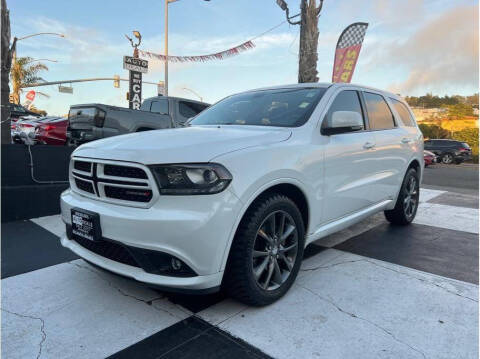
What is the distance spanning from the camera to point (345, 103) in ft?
11.8

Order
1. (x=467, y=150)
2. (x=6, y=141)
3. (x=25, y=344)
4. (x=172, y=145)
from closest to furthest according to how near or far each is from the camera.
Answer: (x=25, y=344)
(x=172, y=145)
(x=6, y=141)
(x=467, y=150)

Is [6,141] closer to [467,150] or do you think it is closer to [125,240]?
[125,240]

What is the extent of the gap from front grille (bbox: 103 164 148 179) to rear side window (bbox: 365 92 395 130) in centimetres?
270

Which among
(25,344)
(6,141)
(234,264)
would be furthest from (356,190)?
(6,141)

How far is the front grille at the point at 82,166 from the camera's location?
2.61m

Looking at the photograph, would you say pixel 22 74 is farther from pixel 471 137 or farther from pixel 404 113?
pixel 471 137

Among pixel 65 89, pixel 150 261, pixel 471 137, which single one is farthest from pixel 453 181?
pixel 65 89

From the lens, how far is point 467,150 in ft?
89.6

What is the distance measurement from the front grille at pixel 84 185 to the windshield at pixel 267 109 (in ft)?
4.53

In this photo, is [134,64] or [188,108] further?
[134,64]

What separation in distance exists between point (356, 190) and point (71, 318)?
8.84ft

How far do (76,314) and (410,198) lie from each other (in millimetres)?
4332

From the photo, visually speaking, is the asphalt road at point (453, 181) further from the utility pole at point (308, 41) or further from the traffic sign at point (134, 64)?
the traffic sign at point (134, 64)

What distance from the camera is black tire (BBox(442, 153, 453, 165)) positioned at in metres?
27.3
